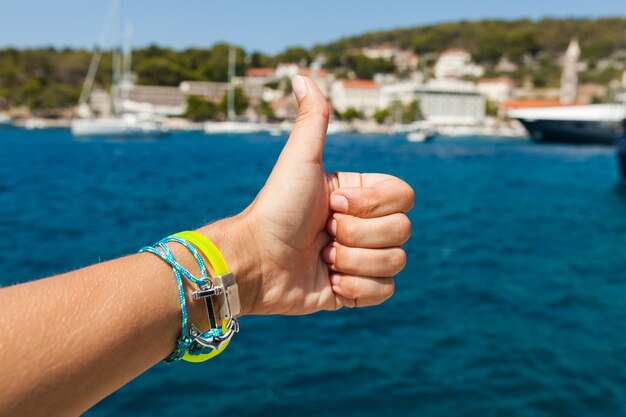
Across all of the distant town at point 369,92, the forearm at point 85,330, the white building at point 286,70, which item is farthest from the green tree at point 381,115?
the forearm at point 85,330

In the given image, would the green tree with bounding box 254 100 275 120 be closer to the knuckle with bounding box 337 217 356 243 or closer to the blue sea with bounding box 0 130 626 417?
the blue sea with bounding box 0 130 626 417

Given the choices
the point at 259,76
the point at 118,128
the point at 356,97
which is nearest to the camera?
the point at 118,128

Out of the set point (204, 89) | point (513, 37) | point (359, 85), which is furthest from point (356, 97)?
point (513, 37)

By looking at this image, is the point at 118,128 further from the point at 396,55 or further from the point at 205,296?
the point at 396,55

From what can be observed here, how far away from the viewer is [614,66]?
125 m

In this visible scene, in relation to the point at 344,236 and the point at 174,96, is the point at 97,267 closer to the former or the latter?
the point at 344,236

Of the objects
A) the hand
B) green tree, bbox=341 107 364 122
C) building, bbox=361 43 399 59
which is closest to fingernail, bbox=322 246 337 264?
the hand

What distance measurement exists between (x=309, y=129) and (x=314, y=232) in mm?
302

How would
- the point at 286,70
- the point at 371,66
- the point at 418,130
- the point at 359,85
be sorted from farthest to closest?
the point at 371,66 < the point at 286,70 < the point at 359,85 < the point at 418,130

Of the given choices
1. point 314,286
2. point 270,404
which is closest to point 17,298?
point 314,286

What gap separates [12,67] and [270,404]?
115119 mm

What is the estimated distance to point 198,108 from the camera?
95.2 m

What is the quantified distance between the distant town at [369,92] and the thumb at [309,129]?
73047 mm

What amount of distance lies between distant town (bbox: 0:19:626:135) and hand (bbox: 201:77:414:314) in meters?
73.0
